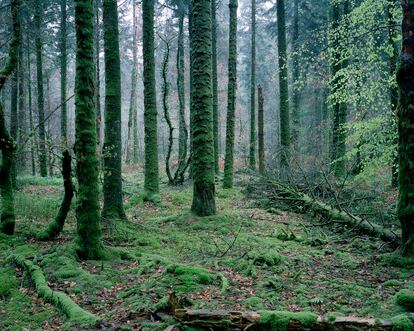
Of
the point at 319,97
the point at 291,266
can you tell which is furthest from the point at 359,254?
the point at 319,97

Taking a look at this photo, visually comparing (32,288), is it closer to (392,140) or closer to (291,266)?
(291,266)

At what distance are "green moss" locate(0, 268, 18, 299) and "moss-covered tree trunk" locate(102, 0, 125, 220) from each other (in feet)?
10.8

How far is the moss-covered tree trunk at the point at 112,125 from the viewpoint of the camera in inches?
390

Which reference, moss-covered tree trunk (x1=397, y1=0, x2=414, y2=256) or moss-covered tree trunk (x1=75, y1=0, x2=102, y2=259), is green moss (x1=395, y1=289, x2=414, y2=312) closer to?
moss-covered tree trunk (x1=397, y1=0, x2=414, y2=256)

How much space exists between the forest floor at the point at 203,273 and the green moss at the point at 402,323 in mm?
A: 452

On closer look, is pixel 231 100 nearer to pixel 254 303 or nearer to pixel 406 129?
pixel 406 129

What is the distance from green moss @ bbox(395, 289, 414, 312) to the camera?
4.83 meters

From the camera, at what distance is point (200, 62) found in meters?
10.4

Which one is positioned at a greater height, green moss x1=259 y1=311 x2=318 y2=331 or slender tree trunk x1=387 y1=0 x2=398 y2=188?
slender tree trunk x1=387 y1=0 x2=398 y2=188

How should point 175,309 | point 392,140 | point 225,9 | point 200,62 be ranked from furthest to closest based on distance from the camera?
point 225,9 → point 392,140 → point 200,62 → point 175,309

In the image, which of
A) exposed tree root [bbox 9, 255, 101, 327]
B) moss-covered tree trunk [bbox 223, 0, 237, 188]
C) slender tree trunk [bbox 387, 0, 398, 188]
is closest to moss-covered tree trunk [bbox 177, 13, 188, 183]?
moss-covered tree trunk [bbox 223, 0, 237, 188]

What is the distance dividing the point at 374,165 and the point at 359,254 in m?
4.77

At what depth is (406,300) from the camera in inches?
193

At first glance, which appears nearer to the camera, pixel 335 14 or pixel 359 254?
pixel 359 254
